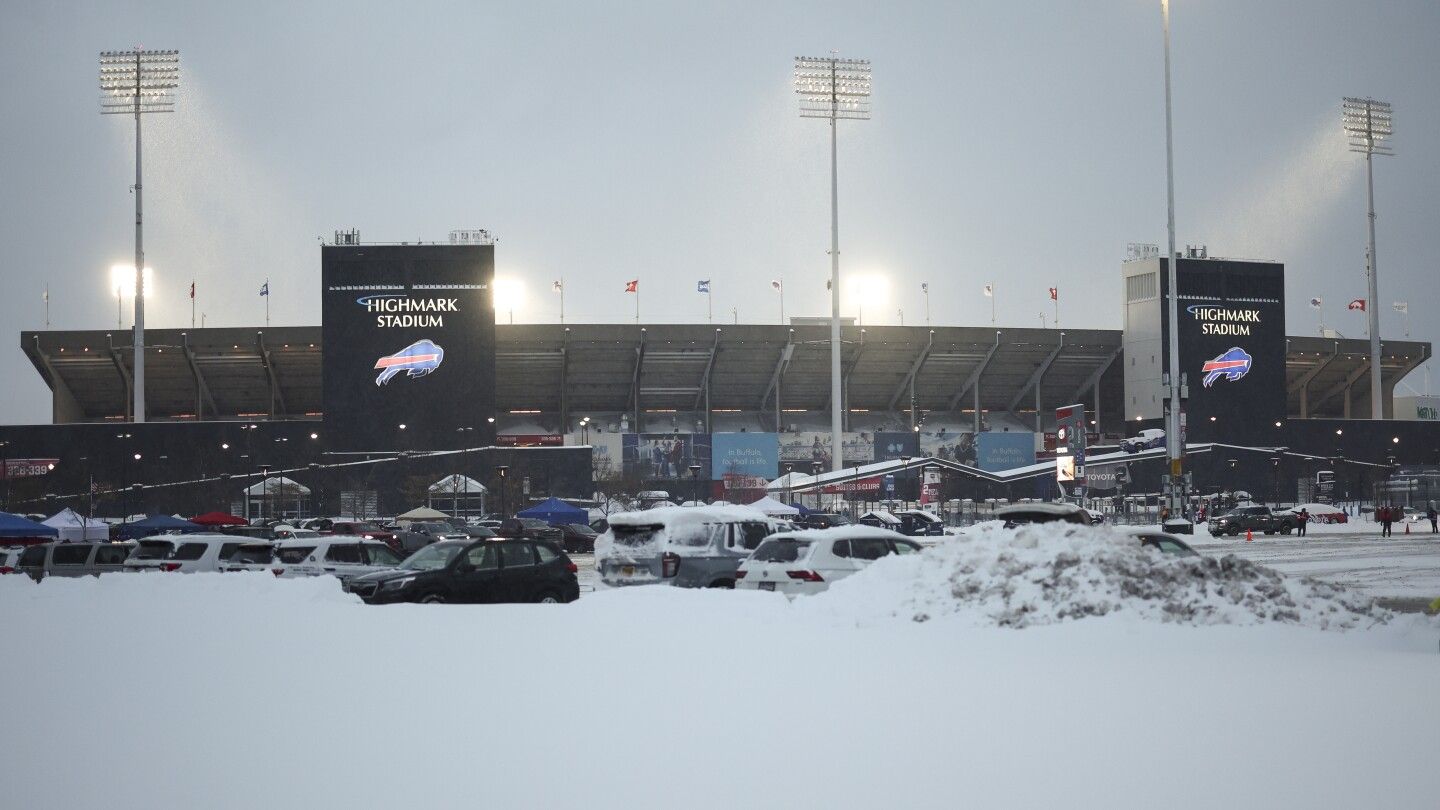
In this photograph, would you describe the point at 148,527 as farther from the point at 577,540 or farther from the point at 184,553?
the point at 184,553

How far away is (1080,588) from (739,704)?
560 cm

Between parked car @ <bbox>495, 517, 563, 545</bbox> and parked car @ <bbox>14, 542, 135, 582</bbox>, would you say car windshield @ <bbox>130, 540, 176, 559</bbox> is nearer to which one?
parked car @ <bbox>14, 542, 135, 582</bbox>

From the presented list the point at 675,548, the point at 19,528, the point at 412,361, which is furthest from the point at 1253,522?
the point at 19,528

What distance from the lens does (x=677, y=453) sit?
90188mm

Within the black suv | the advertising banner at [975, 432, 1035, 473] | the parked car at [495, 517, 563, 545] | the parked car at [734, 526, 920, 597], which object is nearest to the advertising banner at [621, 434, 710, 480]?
the advertising banner at [975, 432, 1035, 473]

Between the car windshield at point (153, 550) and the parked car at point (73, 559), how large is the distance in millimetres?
1483

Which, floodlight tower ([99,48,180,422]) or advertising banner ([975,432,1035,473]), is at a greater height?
floodlight tower ([99,48,180,422])

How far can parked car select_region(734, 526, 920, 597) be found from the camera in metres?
19.2

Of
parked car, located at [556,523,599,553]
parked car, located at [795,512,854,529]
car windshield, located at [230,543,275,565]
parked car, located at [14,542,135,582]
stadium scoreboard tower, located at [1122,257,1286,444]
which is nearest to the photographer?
car windshield, located at [230,543,275,565]

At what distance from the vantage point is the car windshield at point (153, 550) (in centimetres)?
2727

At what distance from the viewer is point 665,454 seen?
90438mm

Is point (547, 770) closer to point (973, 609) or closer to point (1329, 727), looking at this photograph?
point (1329, 727)

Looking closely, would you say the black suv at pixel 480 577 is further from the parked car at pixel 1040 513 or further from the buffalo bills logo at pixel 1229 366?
the buffalo bills logo at pixel 1229 366

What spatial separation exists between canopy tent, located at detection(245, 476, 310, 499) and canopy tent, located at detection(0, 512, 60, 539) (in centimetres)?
2884
